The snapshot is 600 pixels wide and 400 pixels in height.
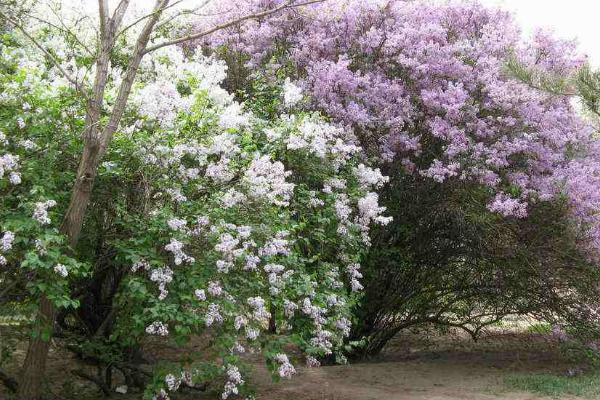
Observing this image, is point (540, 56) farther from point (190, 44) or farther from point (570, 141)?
point (190, 44)

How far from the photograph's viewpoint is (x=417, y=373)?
8539 mm

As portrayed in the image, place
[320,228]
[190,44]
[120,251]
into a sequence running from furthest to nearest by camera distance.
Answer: [190,44]
[320,228]
[120,251]

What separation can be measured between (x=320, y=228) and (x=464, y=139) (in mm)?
2746

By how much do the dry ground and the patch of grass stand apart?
15 centimetres

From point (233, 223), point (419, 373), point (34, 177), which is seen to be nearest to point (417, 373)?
point (419, 373)

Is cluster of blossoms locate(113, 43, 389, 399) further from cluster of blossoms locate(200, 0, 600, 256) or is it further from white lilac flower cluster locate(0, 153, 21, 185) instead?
cluster of blossoms locate(200, 0, 600, 256)

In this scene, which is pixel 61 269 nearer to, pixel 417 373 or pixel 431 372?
pixel 417 373

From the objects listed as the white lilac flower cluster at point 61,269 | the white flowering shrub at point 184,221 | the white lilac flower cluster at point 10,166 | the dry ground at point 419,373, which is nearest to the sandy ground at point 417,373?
the dry ground at point 419,373

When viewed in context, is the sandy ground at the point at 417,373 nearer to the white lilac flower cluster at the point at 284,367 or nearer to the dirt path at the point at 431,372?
the dirt path at the point at 431,372

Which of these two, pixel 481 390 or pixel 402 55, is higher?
pixel 402 55

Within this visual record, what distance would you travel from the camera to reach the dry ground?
709cm

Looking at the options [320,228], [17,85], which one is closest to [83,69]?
[17,85]

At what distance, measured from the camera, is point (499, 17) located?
8977 mm

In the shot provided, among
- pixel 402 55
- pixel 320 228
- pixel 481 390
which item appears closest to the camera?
pixel 320 228
